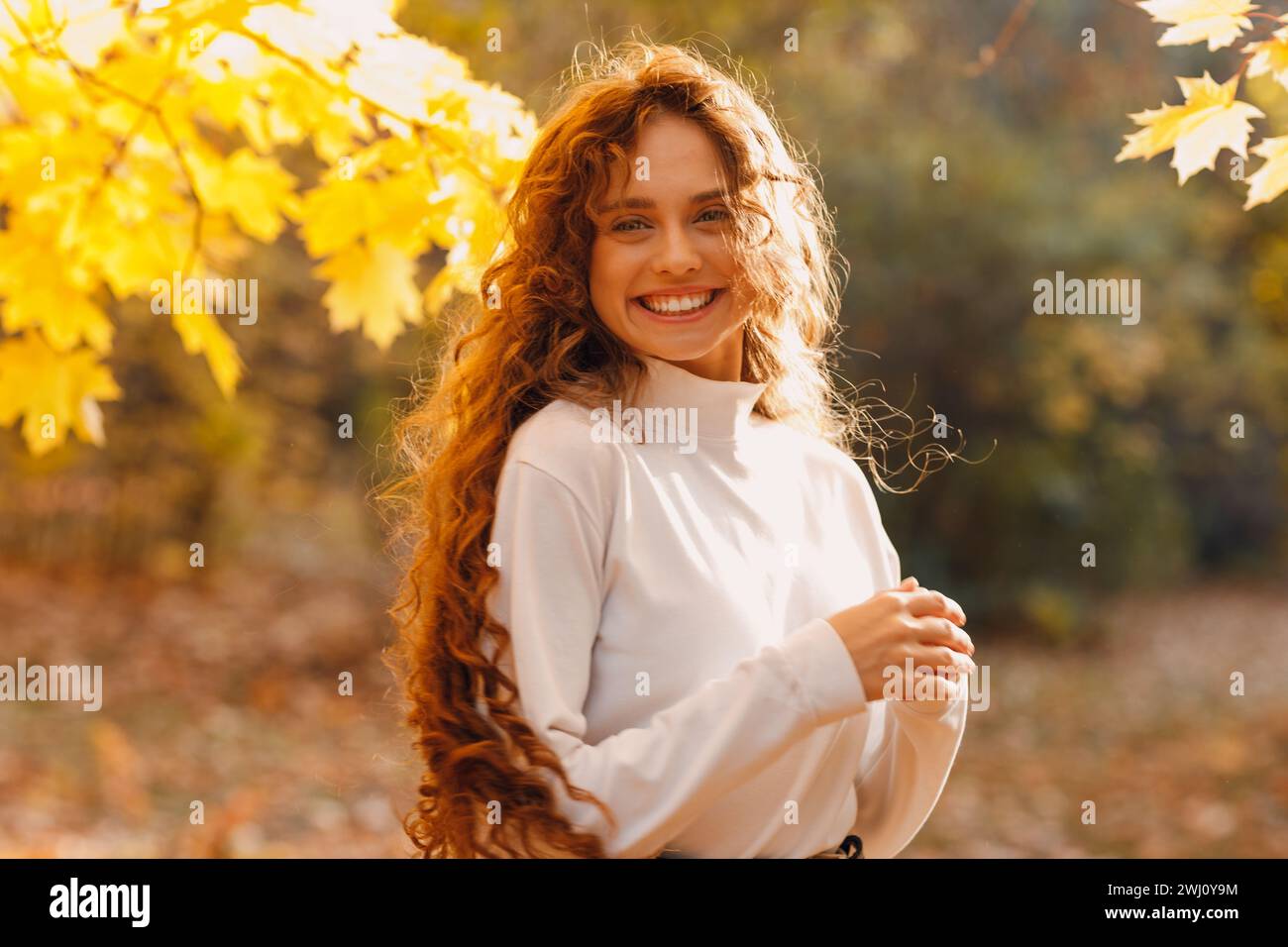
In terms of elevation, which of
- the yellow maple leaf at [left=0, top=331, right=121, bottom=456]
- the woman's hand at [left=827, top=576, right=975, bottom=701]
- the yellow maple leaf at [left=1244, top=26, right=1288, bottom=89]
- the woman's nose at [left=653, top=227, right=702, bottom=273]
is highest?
the yellow maple leaf at [left=1244, top=26, right=1288, bottom=89]

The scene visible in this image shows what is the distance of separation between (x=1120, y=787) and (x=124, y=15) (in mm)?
5908

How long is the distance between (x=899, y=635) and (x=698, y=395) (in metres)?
0.42

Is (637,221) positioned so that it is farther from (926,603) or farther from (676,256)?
(926,603)

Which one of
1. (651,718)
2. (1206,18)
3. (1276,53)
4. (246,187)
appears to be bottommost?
(651,718)

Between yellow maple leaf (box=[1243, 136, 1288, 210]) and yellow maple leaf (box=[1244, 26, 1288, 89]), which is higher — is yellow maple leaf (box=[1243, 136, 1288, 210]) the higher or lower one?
the lower one

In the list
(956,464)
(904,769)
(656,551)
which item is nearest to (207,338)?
(656,551)

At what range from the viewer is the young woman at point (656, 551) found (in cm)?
133

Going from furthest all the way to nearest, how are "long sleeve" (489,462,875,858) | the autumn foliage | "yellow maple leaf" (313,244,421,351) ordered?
1. "yellow maple leaf" (313,244,421,351)
2. the autumn foliage
3. "long sleeve" (489,462,875,858)

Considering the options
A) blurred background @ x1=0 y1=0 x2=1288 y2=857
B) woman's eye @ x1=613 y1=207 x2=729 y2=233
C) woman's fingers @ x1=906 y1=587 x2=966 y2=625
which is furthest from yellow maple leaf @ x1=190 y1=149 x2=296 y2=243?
blurred background @ x1=0 y1=0 x2=1288 y2=857

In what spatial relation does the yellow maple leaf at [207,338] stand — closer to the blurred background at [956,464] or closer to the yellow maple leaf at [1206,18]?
the yellow maple leaf at [1206,18]

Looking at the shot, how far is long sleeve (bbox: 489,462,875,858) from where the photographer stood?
4.27ft

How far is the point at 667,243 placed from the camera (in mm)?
1516

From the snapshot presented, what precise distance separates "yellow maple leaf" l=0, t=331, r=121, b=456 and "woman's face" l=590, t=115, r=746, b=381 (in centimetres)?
135

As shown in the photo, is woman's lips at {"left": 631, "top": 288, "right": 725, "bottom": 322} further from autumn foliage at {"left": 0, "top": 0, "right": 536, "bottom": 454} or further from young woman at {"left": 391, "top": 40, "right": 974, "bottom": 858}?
autumn foliage at {"left": 0, "top": 0, "right": 536, "bottom": 454}
